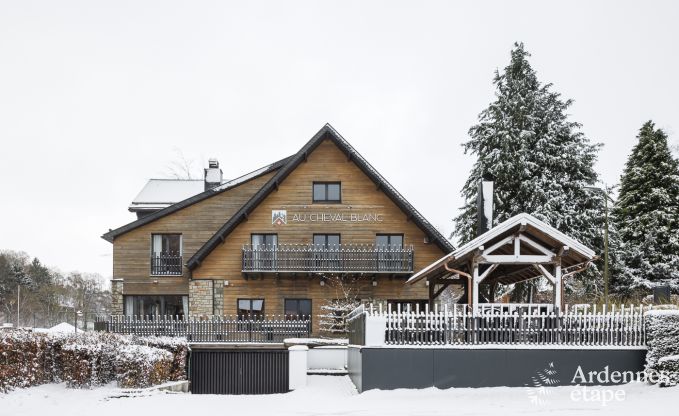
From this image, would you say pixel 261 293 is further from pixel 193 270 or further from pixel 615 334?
pixel 615 334

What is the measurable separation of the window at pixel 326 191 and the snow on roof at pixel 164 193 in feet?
26.6

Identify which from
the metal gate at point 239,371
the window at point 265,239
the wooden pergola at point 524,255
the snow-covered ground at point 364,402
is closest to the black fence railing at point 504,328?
the wooden pergola at point 524,255

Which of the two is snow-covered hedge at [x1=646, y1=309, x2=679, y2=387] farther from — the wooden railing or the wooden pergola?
the wooden railing

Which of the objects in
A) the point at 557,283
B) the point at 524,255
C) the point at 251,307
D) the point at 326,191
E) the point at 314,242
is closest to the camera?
the point at 557,283

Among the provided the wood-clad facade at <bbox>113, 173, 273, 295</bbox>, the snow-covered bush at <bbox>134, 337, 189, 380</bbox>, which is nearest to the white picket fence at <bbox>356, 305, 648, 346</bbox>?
the snow-covered bush at <bbox>134, 337, 189, 380</bbox>

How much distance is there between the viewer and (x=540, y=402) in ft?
50.0

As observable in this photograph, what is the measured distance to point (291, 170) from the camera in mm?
30797

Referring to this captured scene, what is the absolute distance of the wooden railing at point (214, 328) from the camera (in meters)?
26.8

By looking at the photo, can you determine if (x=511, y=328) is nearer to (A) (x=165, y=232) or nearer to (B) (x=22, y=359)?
(B) (x=22, y=359)

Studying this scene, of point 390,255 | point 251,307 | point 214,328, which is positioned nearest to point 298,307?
point 251,307

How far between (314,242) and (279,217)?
6.24 ft

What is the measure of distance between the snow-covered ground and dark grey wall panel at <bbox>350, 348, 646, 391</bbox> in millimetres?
287

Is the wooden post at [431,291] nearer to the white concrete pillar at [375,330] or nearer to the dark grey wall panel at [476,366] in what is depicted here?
the dark grey wall panel at [476,366]

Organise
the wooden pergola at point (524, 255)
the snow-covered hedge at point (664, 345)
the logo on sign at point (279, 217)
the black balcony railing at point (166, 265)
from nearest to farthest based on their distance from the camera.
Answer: the snow-covered hedge at point (664, 345)
the wooden pergola at point (524, 255)
the logo on sign at point (279, 217)
the black balcony railing at point (166, 265)
